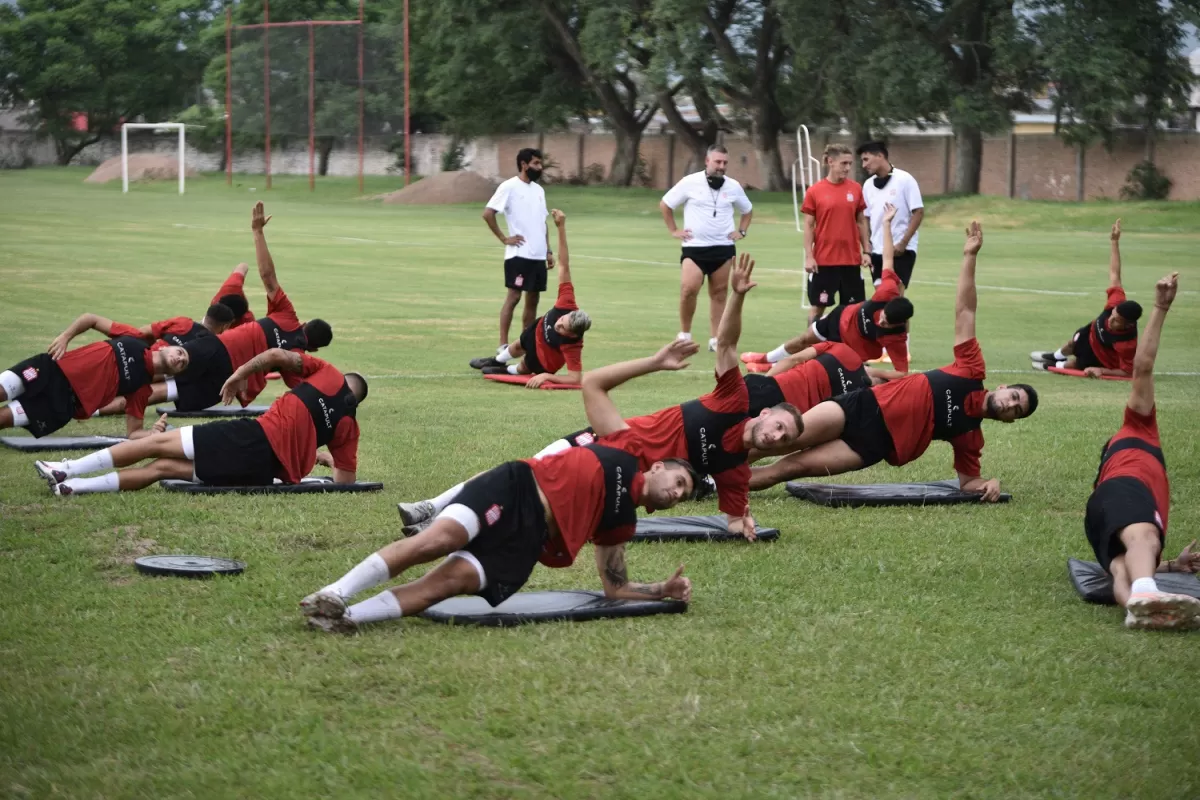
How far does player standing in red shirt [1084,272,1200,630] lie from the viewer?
716 cm

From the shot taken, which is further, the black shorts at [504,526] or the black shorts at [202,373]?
the black shorts at [202,373]

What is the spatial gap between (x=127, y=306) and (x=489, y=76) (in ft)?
141

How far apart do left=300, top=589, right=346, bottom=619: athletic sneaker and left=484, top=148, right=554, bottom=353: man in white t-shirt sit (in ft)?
33.6

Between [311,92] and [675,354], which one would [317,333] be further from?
[311,92]

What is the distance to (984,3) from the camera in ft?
159

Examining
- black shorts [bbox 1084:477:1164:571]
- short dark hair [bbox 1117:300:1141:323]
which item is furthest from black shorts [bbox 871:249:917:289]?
black shorts [bbox 1084:477:1164:571]

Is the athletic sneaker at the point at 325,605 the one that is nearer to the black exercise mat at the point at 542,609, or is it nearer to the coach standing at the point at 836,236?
the black exercise mat at the point at 542,609

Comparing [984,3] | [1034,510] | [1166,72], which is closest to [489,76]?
[984,3]

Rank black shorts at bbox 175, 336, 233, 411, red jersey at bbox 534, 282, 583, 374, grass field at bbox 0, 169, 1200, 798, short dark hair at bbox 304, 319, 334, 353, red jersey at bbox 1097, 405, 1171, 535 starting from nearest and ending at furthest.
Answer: grass field at bbox 0, 169, 1200, 798 → red jersey at bbox 1097, 405, 1171, 535 → short dark hair at bbox 304, 319, 334, 353 → black shorts at bbox 175, 336, 233, 411 → red jersey at bbox 534, 282, 583, 374

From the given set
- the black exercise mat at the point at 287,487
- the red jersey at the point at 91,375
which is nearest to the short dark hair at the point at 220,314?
the red jersey at the point at 91,375

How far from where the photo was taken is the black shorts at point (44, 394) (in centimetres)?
1114

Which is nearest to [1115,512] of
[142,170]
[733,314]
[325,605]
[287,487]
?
[733,314]

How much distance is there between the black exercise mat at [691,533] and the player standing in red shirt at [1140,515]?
196cm

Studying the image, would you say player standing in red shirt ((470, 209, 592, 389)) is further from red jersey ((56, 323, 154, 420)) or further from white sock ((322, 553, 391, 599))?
white sock ((322, 553, 391, 599))
